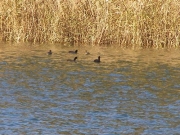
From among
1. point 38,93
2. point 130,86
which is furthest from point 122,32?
point 38,93

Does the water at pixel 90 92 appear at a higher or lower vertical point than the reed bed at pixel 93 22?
lower

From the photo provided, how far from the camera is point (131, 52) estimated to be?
78.3 ft

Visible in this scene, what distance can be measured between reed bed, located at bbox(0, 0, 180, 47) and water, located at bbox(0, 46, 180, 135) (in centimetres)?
100

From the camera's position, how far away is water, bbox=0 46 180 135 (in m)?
12.0

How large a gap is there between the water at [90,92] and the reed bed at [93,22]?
1003 mm

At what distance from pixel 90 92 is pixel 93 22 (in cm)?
995

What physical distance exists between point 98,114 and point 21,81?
15.3ft

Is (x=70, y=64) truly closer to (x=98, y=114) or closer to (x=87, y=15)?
(x=87, y=15)

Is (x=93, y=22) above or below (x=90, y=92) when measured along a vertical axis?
above

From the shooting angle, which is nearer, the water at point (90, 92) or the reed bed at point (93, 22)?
the water at point (90, 92)

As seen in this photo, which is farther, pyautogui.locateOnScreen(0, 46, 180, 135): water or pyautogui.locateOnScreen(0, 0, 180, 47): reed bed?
pyautogui.locateOnScreen(0, 0, 180, 47): reed bed

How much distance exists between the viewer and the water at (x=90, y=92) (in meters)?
12.0

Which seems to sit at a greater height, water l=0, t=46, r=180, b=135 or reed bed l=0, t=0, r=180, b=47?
reed bed l=0, t=0, r=180, b=47

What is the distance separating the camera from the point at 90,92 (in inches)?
622
